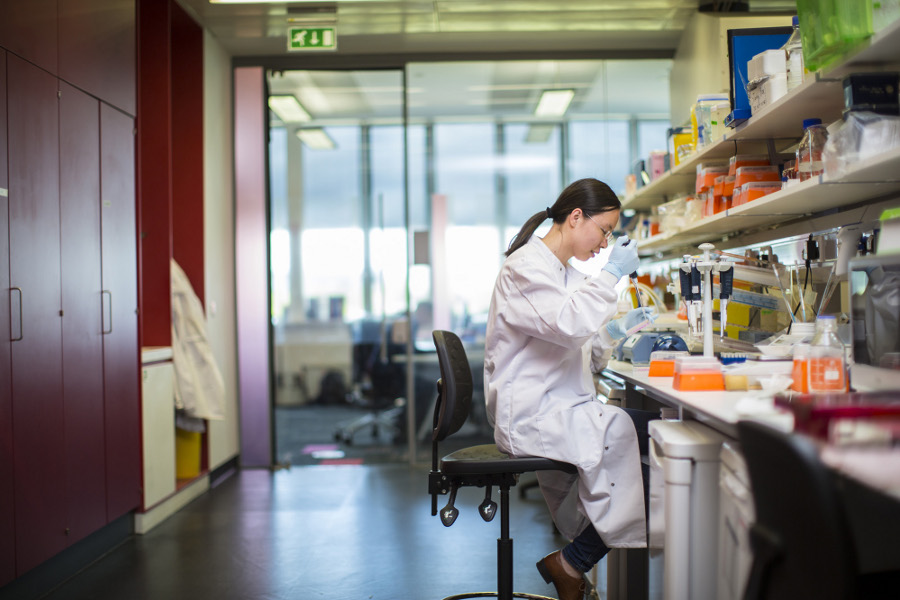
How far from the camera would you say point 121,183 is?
130 inches

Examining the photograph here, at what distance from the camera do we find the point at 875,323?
1686mm

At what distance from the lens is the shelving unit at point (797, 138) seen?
1.65m

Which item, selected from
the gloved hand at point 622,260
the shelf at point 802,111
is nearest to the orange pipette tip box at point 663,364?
the gloved hand at point 622,260

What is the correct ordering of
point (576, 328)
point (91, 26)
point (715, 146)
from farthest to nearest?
point (91, 26)
point (715, 146)
point (576, 328)

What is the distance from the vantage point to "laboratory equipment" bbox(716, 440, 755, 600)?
1.32m

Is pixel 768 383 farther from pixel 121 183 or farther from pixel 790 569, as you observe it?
pixel 121 183

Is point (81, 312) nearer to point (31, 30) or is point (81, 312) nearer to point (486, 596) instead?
point (31, 30)

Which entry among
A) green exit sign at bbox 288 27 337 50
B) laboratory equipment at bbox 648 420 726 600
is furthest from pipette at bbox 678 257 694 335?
green exit sign at bbox 288 27 337 50

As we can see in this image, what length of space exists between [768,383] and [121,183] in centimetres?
282

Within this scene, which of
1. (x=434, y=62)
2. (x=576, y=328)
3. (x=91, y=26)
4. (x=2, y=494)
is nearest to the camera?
(x=576, y=328)

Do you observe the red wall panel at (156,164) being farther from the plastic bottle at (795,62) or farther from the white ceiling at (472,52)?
the plastic bottle at (795,62)

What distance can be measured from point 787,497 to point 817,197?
52.4 inches

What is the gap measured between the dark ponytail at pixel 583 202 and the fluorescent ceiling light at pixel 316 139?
10.5 feet

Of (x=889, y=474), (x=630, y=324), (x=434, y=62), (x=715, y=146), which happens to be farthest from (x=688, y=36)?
(x=889, y=474)
